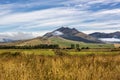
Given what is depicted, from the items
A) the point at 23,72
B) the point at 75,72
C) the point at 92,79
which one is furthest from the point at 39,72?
the point at 92,79

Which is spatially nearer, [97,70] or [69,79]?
[69,79]

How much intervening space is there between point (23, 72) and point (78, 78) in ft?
6.42

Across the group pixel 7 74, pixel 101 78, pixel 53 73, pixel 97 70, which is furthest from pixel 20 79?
pixel 97 70

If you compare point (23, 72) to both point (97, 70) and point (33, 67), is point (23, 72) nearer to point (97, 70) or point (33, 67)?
point (33, 67)

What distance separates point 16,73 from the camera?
9352 millimetres

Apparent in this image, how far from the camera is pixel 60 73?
943 centimetres

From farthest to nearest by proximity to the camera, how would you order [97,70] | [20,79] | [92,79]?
[97,70] → [92,79] → [20,79]

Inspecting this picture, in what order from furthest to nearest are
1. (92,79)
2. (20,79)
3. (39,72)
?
(39,72) < (92,79) < (20,79)

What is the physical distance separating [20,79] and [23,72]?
1.01 m

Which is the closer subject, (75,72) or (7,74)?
(7,74)

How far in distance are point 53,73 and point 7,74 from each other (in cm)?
156

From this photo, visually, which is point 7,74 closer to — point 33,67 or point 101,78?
point 33,67

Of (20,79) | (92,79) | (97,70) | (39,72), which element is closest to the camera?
(20,79)

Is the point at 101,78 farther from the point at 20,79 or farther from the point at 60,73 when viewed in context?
the point at 20,79
